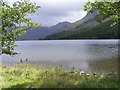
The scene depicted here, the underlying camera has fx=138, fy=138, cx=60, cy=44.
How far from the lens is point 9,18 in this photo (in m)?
8.91

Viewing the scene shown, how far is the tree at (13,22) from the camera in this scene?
880cm

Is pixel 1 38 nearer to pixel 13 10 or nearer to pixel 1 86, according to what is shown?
pixel 13 10

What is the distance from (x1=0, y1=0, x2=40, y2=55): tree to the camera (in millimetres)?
8800

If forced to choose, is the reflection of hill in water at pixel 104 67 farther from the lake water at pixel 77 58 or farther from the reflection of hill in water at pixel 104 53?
the reflection of hill in water at pixel 104 53

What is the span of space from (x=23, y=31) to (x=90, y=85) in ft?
19.6

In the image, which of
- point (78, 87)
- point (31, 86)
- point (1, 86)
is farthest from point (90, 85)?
point (1, 86)

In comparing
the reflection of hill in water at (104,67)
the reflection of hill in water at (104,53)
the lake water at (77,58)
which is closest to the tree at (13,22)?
the lake water at (77,58)

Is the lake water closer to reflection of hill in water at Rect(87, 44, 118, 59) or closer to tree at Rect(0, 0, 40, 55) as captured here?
reflection of hill in water at Rect(87, 44, 118, 59)

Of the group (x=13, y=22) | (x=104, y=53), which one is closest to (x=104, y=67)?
(x=13, y=22)

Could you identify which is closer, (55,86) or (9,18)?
(55,86)

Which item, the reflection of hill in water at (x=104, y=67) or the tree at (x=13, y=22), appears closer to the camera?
the tree at (x=13, y=22)

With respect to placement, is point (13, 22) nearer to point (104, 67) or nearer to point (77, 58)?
point (104, 67)

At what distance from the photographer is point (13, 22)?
9.34 m

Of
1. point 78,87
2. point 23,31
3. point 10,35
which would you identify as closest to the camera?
point 78,87
